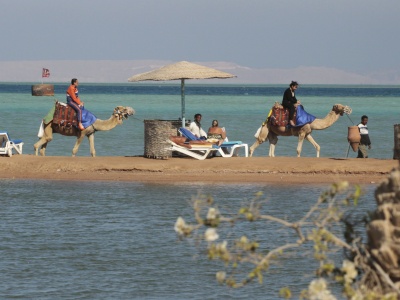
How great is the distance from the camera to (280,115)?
2364cm

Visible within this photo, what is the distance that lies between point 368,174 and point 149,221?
6.09 meters

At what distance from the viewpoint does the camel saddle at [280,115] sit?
23.6m

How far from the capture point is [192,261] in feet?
46.3

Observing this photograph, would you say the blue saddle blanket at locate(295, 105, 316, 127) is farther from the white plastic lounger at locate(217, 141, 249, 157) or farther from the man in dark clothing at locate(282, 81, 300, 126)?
the white plastic lounger at locate(217, 141, 249, 157)

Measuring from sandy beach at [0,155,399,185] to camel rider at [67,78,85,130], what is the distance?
0.85m

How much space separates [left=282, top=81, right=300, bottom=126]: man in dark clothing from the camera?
2273 centimetres

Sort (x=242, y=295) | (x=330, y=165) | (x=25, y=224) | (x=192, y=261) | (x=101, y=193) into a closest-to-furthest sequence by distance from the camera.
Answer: (x=242, y=295) < (x=192, y=261) < (x=25, y=224) < (x=101, y=193) < (x=330, y=165)

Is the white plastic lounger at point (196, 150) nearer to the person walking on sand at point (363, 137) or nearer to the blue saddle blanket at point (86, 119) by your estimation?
the blue saddle blanket at point (86, 119)

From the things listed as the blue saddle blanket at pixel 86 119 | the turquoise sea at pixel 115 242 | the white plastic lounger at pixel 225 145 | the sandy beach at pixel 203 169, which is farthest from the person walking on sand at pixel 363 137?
the blue saddle blanket at pixel 86 119

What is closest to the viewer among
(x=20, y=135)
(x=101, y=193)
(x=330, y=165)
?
(x=101, y=193)

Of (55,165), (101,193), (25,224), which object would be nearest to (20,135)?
(55,165)

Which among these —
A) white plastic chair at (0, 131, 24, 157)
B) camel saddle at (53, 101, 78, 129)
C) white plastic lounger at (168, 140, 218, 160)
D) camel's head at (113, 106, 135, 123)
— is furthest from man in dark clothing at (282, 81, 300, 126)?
white plastic chair at (0, 131, 24, 157)

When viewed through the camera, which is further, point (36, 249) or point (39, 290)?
point (36, 249)

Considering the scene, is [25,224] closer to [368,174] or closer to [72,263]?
[72,263]
